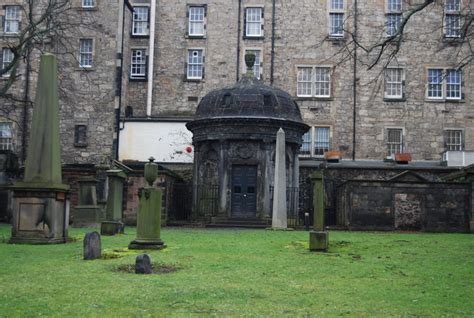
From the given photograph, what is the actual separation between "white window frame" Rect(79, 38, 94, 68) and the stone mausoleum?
12.5 meters

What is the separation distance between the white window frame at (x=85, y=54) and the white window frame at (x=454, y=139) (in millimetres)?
23176

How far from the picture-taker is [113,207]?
67.8 ft

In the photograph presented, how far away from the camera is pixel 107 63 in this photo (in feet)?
131

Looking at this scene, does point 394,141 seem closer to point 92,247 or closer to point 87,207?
point 87,207

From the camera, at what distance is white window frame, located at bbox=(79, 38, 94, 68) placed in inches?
1586

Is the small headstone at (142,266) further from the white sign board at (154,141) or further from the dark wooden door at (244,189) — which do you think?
the white sign board at (154,141)

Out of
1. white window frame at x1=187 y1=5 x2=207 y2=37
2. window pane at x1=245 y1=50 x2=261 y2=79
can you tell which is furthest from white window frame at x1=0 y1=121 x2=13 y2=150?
window pane at x1=245 y1=50 x2=261 y2=79

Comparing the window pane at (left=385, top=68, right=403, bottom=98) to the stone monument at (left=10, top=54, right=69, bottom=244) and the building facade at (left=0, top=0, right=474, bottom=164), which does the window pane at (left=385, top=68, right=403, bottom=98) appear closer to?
the building facade at (left=0, top=0, right=474, bottom=164)

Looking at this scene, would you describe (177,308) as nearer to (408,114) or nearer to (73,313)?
(73,313)

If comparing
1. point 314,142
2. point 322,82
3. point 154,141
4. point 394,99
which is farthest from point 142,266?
point 394,99

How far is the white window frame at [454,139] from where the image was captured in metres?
41.1

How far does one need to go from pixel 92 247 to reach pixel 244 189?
17.3m

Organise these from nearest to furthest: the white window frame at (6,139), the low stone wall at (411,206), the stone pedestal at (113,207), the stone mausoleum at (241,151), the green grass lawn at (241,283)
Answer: the green grass lawn at (241,283) → the stone pedestal at (113,207) → the low stone wall at (411,206) → the stone mausoleum at (241,151) → the white window frame at (6,139)

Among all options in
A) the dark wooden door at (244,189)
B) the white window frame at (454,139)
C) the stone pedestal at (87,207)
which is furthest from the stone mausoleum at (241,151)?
the white window frame at (454,139)
